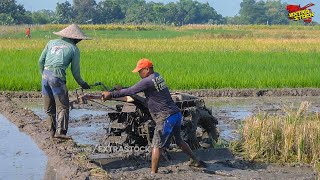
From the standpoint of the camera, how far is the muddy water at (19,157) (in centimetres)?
693

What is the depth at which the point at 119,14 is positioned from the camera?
89.8 meters

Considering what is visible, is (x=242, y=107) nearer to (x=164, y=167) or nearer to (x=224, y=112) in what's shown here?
(x=224, y=112)

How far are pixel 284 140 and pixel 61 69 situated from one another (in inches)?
110

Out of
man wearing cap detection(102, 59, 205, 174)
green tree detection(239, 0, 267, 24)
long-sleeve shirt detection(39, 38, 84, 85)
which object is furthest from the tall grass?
green tree detection(239, 0, 267, 24)

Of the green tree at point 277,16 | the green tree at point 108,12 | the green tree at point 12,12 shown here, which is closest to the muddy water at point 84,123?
the green tree at point 12,12

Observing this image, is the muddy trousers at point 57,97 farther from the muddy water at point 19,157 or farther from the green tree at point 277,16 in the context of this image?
the green tree at point 277,16

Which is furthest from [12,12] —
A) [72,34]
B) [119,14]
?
[72,34]

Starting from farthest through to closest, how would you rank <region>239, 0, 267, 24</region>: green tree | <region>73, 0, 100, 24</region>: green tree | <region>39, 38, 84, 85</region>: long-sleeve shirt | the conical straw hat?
1. <region>239, 0, 267, 24</region>: green tree
2. <region>73, 0, 100, 24</region>: green tree
3. the conical straw hat
4. <region>39, 38, 84, 85</region>: long-sleeve shirt

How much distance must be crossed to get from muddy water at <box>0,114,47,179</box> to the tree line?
56.2 m

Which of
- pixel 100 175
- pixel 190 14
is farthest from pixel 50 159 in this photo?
pixel 190 14

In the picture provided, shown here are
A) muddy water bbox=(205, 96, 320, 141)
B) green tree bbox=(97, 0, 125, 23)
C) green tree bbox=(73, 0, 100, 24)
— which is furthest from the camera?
green tree bbox=(97, 0, 125, 23)

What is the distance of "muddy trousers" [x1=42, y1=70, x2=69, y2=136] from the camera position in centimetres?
799

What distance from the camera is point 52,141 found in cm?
838

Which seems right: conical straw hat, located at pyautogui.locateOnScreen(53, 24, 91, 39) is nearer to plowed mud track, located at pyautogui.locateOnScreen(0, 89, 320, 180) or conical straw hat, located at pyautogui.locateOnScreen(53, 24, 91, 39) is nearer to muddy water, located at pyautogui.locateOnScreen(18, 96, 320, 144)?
plowed mud track, located at pyautogui.locateOnScreen(0, 89, 320, 180)
